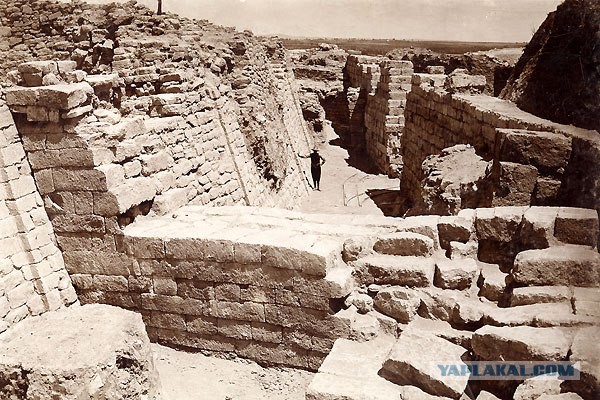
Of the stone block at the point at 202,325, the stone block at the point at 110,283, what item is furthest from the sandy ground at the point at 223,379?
the stone block at the point at 110,283

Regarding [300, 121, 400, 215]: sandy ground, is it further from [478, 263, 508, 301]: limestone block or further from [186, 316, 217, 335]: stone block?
[478, 263, 508, 301]: limestone block

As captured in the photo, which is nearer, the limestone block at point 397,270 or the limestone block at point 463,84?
the limestone block at point 397,270

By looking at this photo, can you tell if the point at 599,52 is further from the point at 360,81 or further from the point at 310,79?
the point at 310,79

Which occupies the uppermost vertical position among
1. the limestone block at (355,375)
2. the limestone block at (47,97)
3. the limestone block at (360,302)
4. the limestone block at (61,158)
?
the limestone block at (47,97)

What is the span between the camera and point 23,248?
5758 millimetres

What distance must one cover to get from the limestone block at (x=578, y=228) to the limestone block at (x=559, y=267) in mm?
128

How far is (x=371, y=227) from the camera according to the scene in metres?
5.87

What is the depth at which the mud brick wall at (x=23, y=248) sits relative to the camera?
5.52 metres

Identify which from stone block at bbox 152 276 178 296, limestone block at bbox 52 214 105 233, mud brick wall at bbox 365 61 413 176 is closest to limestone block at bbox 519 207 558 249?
stone block at bbox 152 276 178 296

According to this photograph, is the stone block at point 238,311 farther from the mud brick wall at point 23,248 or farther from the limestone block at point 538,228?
the limestone block at point 538,228

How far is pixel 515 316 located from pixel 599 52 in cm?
502

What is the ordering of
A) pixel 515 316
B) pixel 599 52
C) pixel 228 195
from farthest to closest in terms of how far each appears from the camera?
pixel 228 195 < pixel 599 52 < pixel 515 316

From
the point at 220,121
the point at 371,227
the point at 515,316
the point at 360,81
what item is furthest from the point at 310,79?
the point at 515,316

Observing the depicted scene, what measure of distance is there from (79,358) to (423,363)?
2848 millimetres
